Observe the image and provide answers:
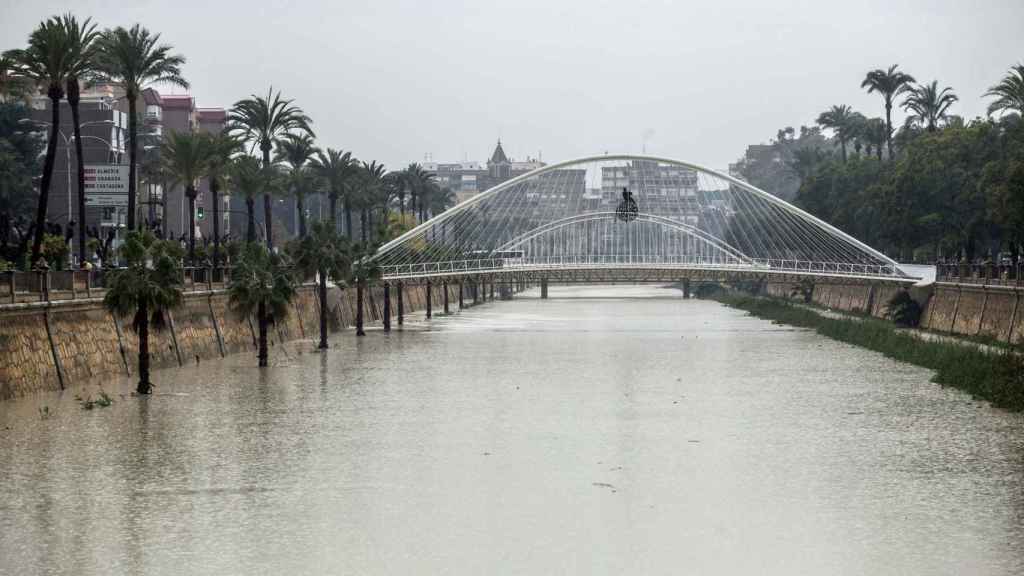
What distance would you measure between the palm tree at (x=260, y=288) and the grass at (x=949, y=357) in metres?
28.8

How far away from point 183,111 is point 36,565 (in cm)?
15573

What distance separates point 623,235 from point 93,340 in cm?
10846

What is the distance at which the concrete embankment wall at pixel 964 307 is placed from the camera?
70562mm

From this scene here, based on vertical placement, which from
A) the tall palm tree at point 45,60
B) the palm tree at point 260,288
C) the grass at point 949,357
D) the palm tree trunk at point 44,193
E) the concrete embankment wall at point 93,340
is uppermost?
the tall palm tree at point 45,60

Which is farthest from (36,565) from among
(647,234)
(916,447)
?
(647,234)

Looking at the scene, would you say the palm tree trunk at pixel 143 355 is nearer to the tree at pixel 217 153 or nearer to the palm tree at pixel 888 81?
the tree at pixel 217 153

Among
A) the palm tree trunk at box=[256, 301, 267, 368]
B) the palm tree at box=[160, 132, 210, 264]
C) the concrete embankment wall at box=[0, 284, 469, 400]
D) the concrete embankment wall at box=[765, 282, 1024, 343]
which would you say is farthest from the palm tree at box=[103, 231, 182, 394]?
the concrete embankment wall at box=[765, 282, 1024, 343]

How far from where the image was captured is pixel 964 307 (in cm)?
8138

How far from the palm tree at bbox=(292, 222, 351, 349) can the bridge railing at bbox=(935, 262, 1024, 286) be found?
3511 centimetres

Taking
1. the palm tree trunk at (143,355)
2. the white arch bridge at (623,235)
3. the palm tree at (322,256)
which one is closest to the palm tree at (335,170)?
the white arch bridge at (623,235)

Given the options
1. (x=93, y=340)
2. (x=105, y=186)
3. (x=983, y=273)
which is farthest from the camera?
(x=105, y=186)

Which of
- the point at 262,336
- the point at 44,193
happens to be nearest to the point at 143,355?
the point at 44,193

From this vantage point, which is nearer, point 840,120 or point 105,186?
point 105,186

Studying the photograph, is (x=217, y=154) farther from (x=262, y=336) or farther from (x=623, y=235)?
(x=623, y=235)
